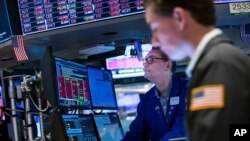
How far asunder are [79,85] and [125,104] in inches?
221

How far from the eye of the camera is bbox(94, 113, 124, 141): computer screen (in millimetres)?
3246

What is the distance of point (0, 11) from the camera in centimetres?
407

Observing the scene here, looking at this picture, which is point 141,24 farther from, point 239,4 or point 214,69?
point 214,69

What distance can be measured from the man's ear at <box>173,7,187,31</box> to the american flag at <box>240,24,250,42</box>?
8.75 feet

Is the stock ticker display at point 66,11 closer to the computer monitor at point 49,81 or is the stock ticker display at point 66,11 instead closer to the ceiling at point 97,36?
the ceiling at point 97,36

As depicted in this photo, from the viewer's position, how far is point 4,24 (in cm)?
407

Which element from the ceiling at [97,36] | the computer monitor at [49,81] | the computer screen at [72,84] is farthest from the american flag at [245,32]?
the computer monitor at [49,81]

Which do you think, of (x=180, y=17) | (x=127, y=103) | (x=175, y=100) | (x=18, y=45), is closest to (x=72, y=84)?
(x=175, y=100)

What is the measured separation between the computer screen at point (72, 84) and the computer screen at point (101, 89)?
110 millimetres

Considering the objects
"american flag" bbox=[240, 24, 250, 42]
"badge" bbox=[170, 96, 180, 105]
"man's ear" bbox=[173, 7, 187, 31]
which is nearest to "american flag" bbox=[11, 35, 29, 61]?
"badge" bbox=[170, 96, 180, 105]

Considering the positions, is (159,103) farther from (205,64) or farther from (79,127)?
(205,64)

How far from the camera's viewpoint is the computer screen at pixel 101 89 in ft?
11.2

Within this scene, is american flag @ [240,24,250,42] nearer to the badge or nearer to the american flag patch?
the badge

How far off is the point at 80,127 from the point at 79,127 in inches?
0.7
